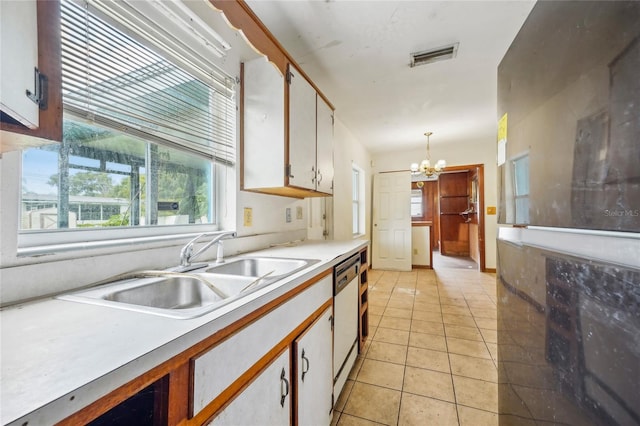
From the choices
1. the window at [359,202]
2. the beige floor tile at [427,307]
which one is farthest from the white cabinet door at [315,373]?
the window at [359,202]

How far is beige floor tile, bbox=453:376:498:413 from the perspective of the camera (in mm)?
1477

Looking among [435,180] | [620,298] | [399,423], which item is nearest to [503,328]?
[620,298]

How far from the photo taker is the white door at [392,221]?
15.9ft

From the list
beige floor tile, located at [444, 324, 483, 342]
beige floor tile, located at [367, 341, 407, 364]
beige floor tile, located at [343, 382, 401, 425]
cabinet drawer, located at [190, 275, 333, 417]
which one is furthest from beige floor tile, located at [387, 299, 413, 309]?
cabinet drawer, located at [190, 275, 333, 417]

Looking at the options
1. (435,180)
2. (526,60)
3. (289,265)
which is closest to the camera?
(526,60)

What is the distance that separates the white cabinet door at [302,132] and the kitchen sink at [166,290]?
0.84m

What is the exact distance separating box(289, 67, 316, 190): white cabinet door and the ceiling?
330 mm

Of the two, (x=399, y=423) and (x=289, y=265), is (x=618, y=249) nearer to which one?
(x=289, y=265)

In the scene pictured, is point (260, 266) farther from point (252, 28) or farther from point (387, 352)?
point (387, 352)

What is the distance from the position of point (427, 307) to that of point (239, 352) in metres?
2.85

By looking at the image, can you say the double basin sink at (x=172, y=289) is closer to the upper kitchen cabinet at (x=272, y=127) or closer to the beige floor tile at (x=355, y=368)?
the upper kitchen cabinet at (x=272, y=127)

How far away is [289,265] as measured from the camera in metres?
1.34

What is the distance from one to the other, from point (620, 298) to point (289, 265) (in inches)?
45.0

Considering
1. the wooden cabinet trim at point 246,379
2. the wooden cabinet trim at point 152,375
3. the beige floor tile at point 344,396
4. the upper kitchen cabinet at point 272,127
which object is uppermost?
the upper kitchen cabinet at point 272,127
